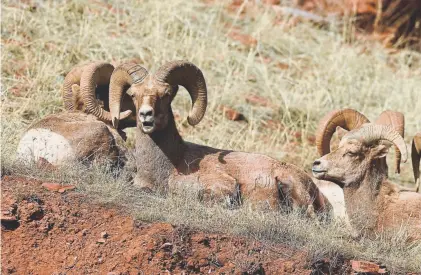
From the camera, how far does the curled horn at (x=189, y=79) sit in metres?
12.1

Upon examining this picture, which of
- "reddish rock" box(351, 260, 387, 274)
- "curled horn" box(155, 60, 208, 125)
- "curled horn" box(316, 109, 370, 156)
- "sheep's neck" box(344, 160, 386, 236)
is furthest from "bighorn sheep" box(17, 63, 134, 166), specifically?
"reddish rock" box(351, 260, 387, 274)

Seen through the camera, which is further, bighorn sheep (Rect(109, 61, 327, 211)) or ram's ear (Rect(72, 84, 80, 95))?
ram's ear (Rect(72, 84, 80, 95))

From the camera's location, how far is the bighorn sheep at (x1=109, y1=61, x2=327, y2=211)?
12.0m

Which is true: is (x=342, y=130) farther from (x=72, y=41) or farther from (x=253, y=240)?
(x=72, y=41)

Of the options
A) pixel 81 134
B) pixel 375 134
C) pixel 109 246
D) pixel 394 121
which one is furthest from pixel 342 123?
pixel 109 246

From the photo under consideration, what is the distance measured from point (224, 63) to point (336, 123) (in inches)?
278

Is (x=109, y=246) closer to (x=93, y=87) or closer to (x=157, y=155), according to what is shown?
(x=157, y=155)

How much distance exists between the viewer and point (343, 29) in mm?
23156

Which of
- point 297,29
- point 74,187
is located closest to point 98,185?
point 74,187

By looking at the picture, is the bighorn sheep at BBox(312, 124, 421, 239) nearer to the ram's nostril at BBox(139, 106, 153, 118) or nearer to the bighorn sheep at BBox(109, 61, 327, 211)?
the bighorn sheep at BBox(109, 61, 327, 211)

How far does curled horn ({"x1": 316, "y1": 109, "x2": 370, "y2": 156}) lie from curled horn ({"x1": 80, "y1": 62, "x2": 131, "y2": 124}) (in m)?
2.45

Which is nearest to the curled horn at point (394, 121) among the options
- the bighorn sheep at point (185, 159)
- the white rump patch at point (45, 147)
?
the bighorn sheep at point (185, 159)

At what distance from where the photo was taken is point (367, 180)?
12.1 metres

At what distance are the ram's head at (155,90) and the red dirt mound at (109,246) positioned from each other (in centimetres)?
Answer: 158
